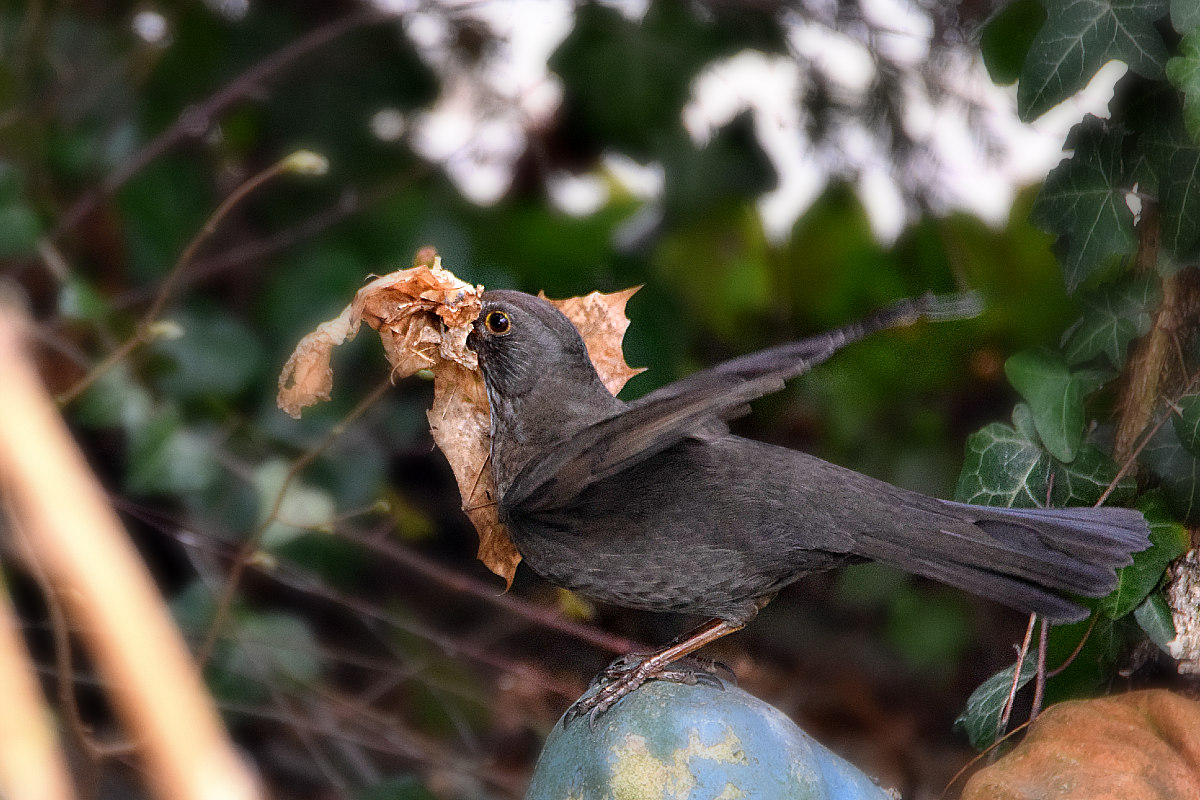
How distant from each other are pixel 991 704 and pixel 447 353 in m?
0.88

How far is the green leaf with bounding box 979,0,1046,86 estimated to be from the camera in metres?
1.73

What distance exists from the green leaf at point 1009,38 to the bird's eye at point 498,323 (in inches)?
34.7

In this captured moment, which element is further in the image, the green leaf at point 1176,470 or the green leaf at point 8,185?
the green leaf at point 8,185

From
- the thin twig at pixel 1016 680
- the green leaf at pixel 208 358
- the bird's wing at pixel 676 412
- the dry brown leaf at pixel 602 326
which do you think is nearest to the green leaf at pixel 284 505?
the green leaf at pixel 208 358

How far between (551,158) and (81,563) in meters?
2.64

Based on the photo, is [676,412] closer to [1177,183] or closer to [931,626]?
[1177,183]

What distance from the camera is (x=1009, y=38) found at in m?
1.75

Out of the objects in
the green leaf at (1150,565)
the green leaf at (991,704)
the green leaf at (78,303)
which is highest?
the green leaf at (78,303)

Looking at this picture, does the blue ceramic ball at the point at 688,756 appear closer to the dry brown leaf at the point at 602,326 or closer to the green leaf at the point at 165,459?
the dry brown leaf at the point at 602,326

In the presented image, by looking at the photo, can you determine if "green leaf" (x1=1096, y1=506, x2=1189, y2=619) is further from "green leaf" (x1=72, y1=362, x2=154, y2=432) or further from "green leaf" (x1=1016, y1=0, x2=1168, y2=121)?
"green leaf" (x1=72, y1=362, x2=154, y2=432)

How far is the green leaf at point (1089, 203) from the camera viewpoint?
150 centimetres

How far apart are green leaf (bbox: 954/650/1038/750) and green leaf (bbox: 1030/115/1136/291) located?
527 millimetres

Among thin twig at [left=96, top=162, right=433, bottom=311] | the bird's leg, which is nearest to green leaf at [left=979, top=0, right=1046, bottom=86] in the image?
the bird's leg

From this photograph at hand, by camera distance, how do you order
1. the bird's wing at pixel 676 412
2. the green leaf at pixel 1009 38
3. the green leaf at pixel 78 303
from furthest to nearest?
the green leaf at pixel 78 303 < the green leaf at pixel 1009 38 < the bird's wing at pixel 676 412
